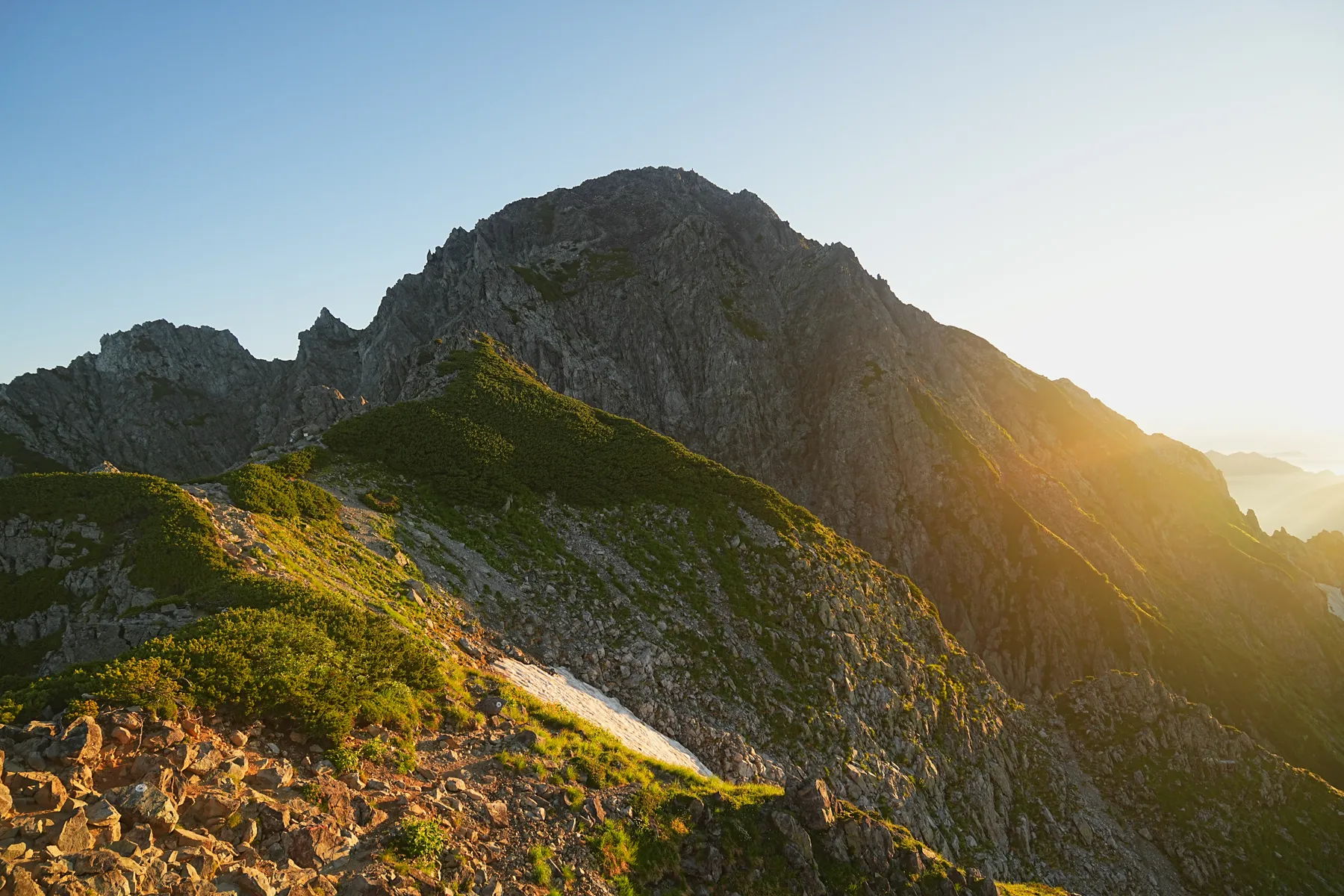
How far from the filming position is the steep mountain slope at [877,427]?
76062 mm

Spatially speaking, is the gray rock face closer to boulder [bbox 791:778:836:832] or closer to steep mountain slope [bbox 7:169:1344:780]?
steep mountain slope [bbox 7:169:1344:780]

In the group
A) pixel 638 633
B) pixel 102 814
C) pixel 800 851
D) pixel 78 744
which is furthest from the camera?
pixel 638 633

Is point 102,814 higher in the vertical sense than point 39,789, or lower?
lower

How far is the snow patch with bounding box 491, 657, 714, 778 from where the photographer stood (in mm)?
30047

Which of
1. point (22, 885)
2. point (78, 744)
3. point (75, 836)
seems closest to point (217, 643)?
point (78, 744)

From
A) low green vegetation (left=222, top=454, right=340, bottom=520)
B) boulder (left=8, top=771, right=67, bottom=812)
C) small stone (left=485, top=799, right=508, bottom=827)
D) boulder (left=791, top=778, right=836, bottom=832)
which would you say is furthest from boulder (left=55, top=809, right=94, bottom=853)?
low green vegetation (left=222, top=454, right=340, bottom=520)

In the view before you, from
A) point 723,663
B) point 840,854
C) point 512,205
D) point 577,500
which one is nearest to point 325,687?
point 840,854

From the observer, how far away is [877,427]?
9656cm

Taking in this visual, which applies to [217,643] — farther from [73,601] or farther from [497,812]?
[73,601]

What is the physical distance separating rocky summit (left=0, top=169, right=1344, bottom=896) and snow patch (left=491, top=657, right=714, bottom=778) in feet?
1.22

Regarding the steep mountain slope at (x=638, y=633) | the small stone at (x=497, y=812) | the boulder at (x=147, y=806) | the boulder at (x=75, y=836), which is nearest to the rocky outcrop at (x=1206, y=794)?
the steep mountain slope at (x=638, y=633)

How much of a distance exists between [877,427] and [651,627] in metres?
65.6

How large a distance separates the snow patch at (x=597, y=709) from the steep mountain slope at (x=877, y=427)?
4408 cm

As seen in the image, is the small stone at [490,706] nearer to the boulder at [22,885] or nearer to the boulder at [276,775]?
the boulder at [276,775]
